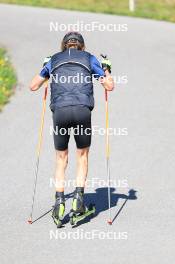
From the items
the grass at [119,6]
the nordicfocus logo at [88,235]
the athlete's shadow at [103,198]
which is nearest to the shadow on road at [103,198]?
the athlete's shadow at [103,198]

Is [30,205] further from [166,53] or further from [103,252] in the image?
[166,53]

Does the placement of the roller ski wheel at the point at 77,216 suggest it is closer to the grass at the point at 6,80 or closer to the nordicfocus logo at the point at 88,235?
the nordicfocus logo at the point at 88,235

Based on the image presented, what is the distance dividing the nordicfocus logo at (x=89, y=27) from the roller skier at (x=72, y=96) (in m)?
11.4

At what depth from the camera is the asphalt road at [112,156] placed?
9.65m

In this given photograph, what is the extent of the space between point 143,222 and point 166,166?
2.50 metres

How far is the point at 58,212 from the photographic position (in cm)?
1038

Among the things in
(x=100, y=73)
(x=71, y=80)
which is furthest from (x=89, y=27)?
(x=71, y=80)

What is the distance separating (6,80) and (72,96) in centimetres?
751

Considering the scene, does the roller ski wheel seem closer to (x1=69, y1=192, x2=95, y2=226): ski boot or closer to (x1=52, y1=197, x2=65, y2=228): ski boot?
(x1=69, y1=192, x2=95, y2=226): ski boot

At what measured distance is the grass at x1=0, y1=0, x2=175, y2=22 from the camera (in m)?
23.8

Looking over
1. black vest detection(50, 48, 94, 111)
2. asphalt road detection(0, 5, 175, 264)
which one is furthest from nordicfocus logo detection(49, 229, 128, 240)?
black vest detection(50, 48, 94, 111)

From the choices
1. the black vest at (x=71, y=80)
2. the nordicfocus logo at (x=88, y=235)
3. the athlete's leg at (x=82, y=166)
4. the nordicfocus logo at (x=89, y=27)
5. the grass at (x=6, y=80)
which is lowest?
the nordicfocus logo at (x=88, y=235)

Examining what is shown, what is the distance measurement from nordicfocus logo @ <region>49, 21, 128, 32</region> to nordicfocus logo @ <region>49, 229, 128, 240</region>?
12296 mm

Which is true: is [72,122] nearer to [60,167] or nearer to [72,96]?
[72,96]
